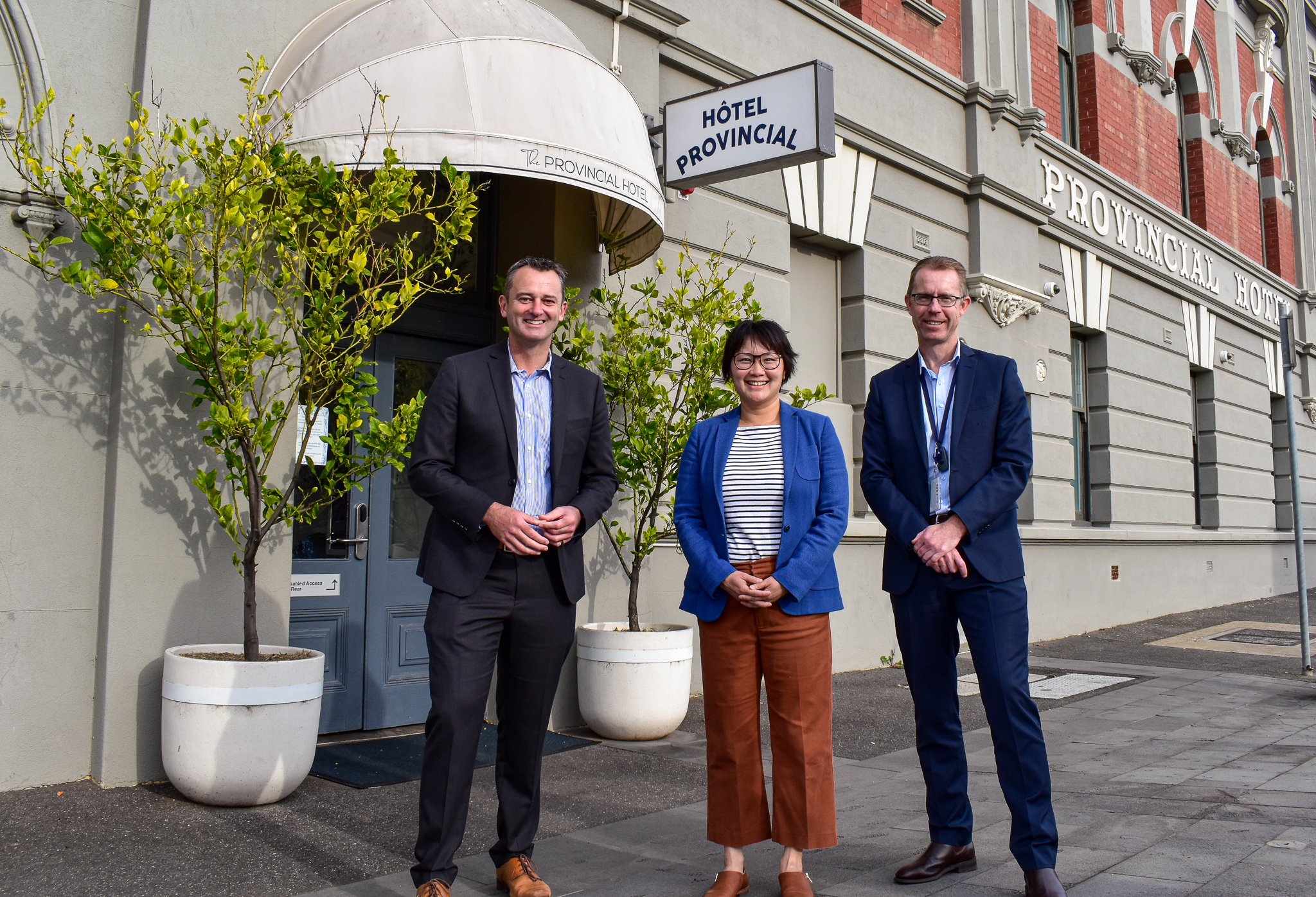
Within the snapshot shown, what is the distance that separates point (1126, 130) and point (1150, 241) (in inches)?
62.9

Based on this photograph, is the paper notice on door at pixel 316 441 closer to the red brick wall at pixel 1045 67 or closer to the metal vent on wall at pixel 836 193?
the metal vent on wall at pixel 836 193

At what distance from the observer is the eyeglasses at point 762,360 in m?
3.60

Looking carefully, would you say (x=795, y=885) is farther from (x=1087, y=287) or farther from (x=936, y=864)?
(x=1087, y=287)

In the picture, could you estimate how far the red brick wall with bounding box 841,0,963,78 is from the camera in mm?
9969

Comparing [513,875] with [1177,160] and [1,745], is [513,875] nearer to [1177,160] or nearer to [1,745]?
[1,745]

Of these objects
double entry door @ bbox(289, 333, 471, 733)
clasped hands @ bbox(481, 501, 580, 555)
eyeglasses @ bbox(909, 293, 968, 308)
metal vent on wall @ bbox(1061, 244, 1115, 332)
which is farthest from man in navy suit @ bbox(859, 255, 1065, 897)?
metal vent on wall @ bbox(1061, 244, 1115, 332)

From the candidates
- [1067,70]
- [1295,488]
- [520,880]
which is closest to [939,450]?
[520,880]

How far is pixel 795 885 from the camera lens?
3.31 metres

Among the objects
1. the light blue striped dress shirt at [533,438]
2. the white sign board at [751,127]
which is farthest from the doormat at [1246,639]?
the light blue striped dress shirt at [533,438]

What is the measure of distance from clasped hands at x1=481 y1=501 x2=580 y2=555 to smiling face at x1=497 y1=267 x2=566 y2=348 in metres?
0.61

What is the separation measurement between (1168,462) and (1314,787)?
10716mm

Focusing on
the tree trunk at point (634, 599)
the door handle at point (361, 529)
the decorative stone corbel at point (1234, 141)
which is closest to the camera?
the door handle at point (361, 529)

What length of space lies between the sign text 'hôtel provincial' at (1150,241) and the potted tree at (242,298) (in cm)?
954

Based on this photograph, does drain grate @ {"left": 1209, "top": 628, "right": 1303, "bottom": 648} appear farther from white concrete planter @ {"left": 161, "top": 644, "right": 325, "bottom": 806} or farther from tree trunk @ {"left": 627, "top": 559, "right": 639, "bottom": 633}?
white concrete planter @ {"left": 161, "top": 644, "right": 325, "bottom": 806}
